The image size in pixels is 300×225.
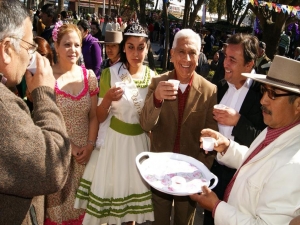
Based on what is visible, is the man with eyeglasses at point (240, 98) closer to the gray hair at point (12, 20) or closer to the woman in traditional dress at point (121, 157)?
the woman in traditional dress at point (121, 157)

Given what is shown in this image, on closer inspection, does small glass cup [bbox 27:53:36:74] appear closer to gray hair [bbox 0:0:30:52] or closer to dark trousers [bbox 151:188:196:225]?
gray hair [bbox 0:0:30:52]

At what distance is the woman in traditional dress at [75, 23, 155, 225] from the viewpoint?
2.98 m

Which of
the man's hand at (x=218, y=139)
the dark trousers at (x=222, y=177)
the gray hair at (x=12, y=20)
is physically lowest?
the dark trousers at (x=222, y=177)

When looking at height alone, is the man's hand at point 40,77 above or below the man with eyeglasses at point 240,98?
above

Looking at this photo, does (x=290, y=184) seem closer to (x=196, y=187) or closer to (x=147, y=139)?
(x=196, y=187)

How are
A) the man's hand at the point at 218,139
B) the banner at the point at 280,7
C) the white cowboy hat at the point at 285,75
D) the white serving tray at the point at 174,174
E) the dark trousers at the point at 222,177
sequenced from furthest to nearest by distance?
the banner at the point at 280,7 < the dark trousers at the point at 222,177 < the man's hand at the point at 218,139 < the white serving tray at the point at 174,174 < the white cowboy hat at the point at 285,75

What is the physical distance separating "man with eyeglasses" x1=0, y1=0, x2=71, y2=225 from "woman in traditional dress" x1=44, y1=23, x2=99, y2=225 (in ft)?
4.30

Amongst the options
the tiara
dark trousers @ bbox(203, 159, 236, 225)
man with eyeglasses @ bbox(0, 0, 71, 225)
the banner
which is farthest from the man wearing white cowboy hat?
the banner

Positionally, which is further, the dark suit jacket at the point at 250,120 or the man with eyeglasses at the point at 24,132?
the dark suit jacket at the point at 250,120

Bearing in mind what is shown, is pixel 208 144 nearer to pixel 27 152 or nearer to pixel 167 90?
pixel 167 90

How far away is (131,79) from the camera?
3033mm

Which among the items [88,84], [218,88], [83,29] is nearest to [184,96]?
[218,88]

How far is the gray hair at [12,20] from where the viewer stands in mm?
1406

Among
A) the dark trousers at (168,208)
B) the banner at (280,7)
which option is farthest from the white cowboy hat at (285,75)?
the banner at (280,7)
